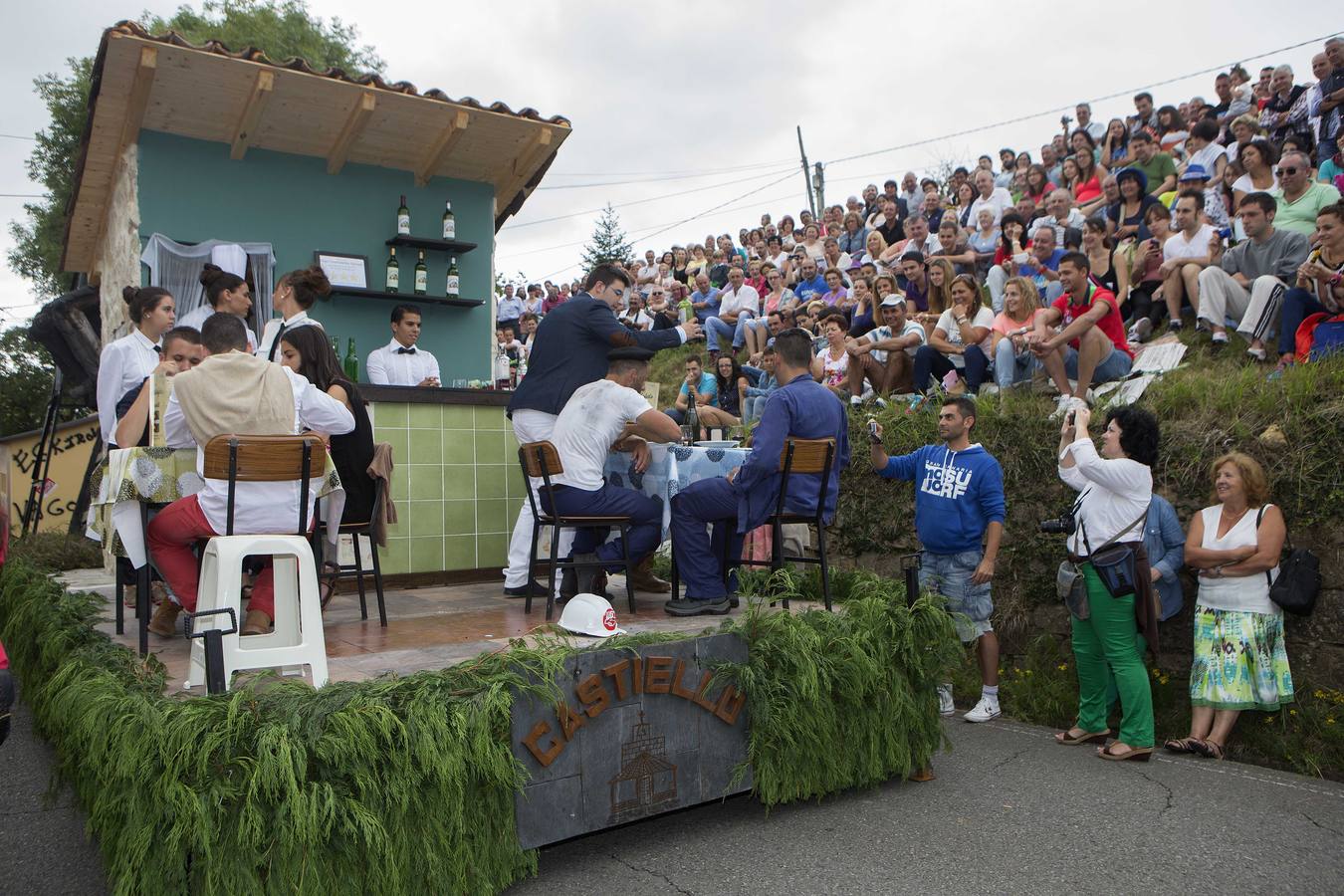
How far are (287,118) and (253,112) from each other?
16.3 inches

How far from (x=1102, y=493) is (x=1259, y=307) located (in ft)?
9.02

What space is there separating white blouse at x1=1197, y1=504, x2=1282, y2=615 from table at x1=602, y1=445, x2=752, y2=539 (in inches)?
92.0

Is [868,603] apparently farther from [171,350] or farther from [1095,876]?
[171,350]

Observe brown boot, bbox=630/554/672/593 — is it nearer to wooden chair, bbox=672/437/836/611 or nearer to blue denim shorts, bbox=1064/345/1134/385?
wooden chair, bbox=672/437/836/611

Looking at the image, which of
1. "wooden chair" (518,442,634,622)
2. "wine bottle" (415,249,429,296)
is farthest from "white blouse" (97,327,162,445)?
"wine bottle" (415,249,429,296)

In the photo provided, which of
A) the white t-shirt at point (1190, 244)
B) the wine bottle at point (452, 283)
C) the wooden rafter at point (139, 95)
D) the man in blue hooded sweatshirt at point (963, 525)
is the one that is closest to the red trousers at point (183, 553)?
the man in blue hooded sweatshirt at point (963, 525)

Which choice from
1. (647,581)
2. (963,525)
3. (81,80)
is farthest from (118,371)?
(81,80)

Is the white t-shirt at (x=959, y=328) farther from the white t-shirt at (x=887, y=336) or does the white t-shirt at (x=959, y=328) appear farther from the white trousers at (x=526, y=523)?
the white trousers at (x=526, y=523)

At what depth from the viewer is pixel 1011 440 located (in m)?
6.35

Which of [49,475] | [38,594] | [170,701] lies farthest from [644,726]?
[49,475]

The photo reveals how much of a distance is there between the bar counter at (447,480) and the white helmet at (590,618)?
2896 millimetres

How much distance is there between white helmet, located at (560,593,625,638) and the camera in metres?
3.51

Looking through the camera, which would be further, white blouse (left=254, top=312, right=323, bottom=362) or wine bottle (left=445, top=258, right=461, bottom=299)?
wine bottle (left=445, top=258, right=461, bottom=299)

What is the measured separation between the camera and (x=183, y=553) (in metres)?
3.86
